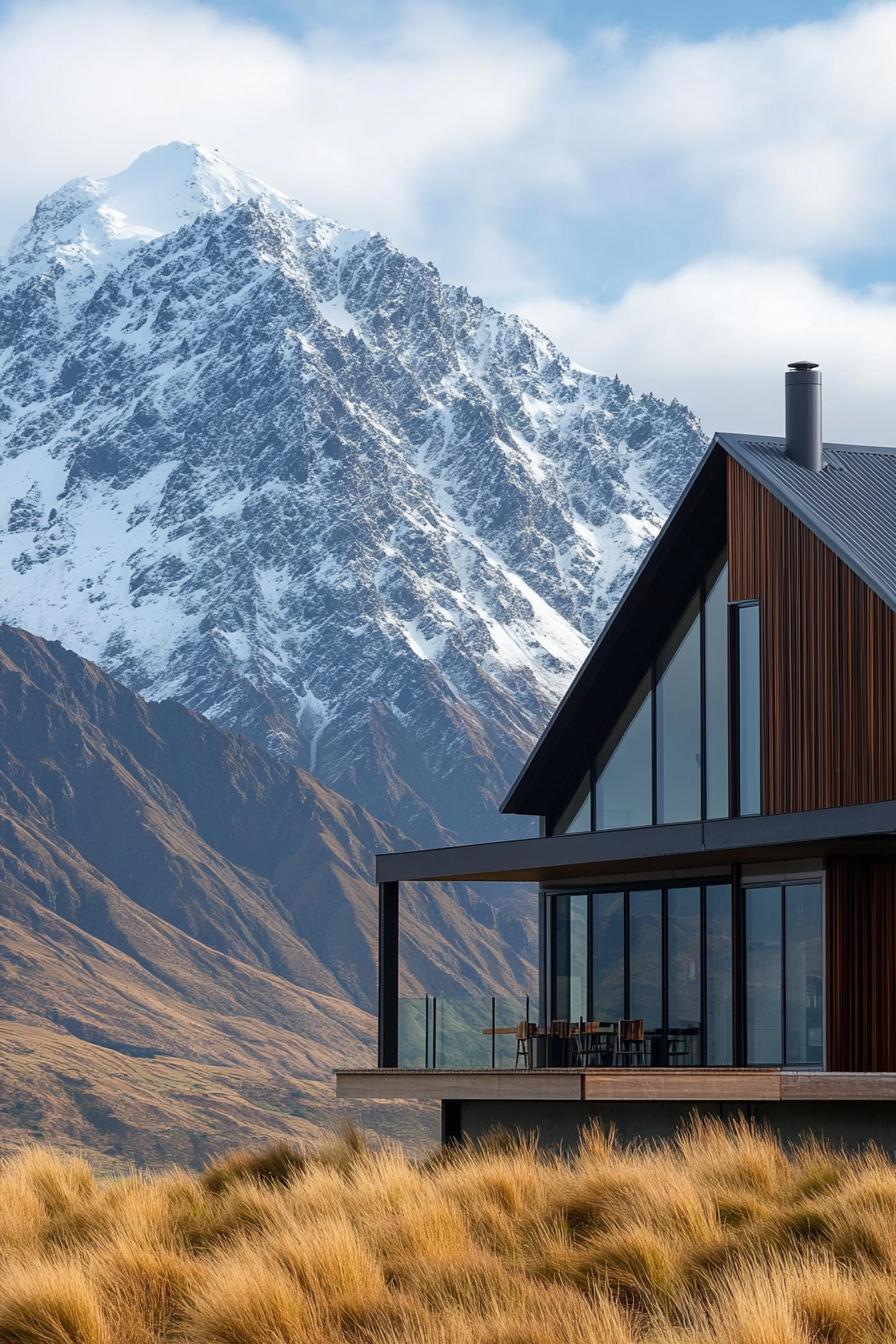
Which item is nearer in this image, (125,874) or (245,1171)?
(245,1171)

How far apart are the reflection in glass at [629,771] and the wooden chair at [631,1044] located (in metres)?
2.22

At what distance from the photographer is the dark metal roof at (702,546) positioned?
65.4ft

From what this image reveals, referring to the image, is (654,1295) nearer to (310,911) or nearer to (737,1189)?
(737,1189)

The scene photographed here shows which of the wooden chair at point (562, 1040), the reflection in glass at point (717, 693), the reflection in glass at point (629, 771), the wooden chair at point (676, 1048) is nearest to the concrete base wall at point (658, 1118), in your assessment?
the wooden chair at point (562, 1040)

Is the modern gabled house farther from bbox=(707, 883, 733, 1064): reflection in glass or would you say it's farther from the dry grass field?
the dry grass field

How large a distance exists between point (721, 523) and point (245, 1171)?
29.8 ft

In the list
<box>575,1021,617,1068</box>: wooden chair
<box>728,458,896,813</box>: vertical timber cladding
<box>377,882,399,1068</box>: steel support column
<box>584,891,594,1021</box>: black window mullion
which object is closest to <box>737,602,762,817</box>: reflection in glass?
<box>728,458,896,813</box>: vertical timber cladding

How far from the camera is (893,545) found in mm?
20047

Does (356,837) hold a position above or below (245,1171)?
above

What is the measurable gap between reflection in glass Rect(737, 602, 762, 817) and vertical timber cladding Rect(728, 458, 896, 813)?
0.78 feet

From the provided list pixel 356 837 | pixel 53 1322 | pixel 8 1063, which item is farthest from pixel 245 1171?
pixel 356 837

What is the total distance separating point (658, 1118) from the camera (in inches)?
762

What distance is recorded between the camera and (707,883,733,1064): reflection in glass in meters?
21.5

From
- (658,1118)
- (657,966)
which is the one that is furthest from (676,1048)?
(658,1118)
